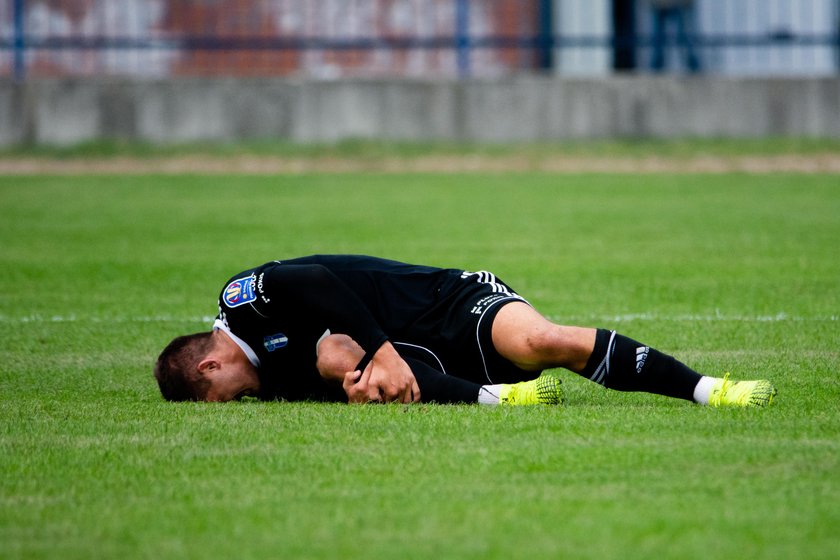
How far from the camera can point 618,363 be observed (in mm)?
5688

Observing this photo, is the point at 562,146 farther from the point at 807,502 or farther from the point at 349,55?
the point at 807,502

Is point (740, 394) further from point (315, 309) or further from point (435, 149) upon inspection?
point (435, 149)

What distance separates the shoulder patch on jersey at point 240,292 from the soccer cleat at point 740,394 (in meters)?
2.07

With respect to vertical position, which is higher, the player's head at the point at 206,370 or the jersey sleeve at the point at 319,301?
the jersey sleeve at the point at 319,301

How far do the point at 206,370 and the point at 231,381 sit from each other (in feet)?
0.41

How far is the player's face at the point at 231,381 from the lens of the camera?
6.05 meters

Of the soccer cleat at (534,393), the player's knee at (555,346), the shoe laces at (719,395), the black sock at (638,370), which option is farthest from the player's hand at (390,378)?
the shoe laces at (719,395)

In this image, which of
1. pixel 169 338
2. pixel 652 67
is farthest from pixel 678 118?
pixel 169 338

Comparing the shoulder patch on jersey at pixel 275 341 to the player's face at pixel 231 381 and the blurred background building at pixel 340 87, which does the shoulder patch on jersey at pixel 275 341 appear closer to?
the player's face at pixel 231 381

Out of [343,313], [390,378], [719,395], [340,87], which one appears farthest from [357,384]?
[340,87]

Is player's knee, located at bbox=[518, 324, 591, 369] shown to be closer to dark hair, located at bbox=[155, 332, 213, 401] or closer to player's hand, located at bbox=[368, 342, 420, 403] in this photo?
player's hand, located at bbox=[368, 342, 420, 403]

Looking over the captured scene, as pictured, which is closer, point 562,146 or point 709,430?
point 709,430

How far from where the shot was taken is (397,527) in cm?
401

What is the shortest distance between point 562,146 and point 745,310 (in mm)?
13443
